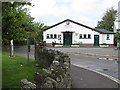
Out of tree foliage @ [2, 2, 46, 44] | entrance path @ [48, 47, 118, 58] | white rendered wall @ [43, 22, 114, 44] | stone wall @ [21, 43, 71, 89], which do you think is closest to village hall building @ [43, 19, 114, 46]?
white rendered wall @ [43, 22, 114, 44]

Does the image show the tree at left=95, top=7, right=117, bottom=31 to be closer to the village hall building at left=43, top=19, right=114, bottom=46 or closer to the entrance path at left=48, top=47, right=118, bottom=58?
the village hall building at left=43, top=19, right=114, bottom=46

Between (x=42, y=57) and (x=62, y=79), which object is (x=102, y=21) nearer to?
(x=42, y=57)

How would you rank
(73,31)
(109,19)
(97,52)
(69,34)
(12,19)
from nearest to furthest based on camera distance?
1. (12,19)
2. (97,52)
3. (73,31)
4. (69,34)
5. (109,19)

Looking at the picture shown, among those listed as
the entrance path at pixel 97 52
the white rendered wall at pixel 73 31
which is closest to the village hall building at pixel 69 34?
the white rendered wall at pixel 73 31

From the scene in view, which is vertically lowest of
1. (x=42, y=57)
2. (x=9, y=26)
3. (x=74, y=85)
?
(x=74, y=85)

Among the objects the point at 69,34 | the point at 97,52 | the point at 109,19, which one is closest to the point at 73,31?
the point at 69,34

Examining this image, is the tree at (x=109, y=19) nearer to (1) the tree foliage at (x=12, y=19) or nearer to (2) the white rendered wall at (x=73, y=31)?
(2) the white rendered wall at (x=73, y=31)

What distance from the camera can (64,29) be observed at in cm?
3184

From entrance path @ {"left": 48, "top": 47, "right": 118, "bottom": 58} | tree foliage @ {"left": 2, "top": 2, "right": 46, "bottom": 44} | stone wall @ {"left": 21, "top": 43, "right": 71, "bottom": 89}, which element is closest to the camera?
stone wall @ {"left": 21, "top": 43, "right": 71, "bottom": 89}

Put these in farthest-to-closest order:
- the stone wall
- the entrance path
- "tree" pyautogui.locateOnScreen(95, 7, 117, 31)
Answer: "tree" pyautogui.locateOnScreen(95, 7, 117, 31) → the entrance path → the stone wall

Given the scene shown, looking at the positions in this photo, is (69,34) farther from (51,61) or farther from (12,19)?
(51,61)

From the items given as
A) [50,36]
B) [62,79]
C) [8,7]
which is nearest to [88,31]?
[50,36]

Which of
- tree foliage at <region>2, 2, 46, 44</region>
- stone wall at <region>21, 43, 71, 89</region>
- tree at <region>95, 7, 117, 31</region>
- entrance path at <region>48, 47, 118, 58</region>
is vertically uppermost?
tree at <region>95, 7, 117, 31</region>

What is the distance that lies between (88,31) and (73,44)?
512 cm
